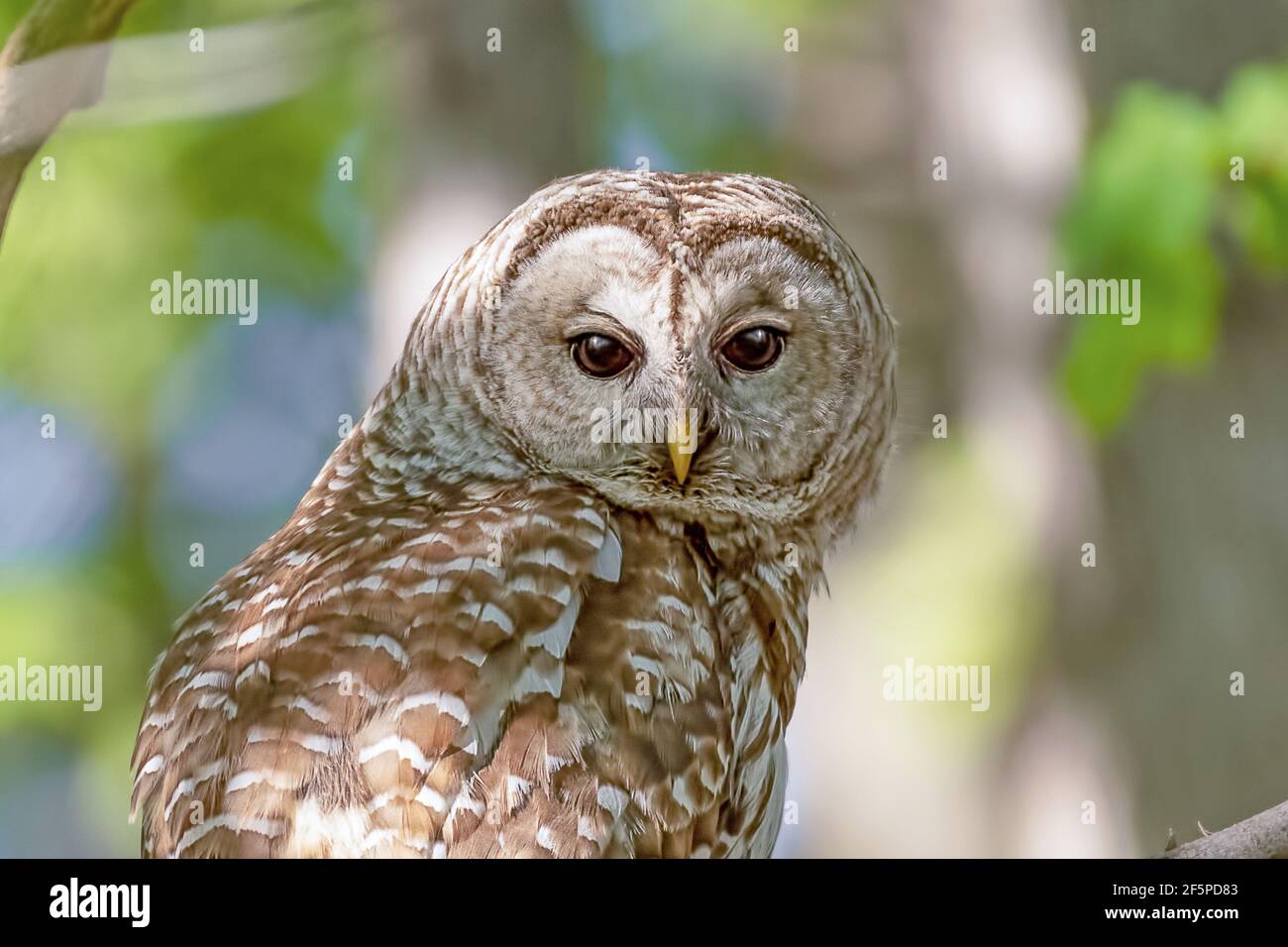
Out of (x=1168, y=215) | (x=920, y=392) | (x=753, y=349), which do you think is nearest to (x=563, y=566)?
(x=753, y=349)

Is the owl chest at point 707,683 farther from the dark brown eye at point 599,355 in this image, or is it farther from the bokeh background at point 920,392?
the bokeh background at point 920,392

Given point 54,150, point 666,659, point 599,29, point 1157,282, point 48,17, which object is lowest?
point 666,659

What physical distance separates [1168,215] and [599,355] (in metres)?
2.88

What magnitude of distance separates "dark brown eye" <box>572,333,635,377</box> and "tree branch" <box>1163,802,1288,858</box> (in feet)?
4.36

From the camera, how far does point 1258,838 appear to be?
1873 mm

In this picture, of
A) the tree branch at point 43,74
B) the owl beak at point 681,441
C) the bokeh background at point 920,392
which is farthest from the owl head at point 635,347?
the bokeh background at point 920,392

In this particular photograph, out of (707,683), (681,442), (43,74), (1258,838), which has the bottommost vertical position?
(1258,838)

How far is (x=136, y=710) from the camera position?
7055mm

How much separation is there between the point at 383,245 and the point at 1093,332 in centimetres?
258

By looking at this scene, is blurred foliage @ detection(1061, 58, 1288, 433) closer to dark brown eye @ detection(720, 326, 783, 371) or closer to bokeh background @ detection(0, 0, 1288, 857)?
bokeh background @ detection(0, 0, 1288, 857)

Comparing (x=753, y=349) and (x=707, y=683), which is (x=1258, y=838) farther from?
(x=753, y=349)

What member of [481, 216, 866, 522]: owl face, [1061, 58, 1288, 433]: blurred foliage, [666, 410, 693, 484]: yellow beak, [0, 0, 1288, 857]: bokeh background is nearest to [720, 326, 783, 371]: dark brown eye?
[481, 216, 866, 522]: owl face
